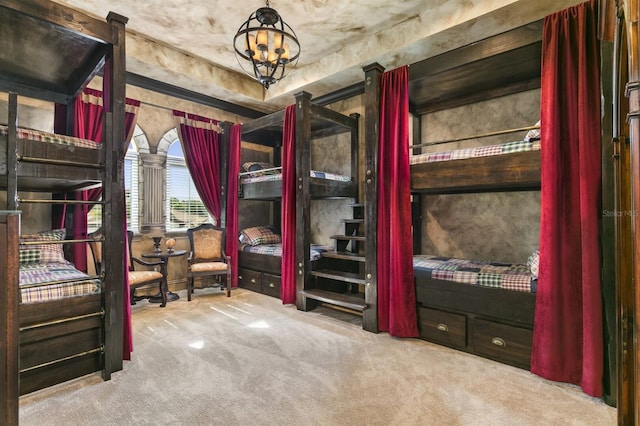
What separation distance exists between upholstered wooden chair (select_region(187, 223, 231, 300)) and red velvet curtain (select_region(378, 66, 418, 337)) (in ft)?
8.40

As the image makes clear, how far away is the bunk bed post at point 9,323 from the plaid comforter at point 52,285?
123 cm

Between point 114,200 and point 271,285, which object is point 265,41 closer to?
point 114,200

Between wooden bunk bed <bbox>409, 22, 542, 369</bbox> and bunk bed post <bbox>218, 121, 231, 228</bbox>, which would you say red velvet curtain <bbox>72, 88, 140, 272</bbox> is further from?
wooden bunk bed <bbox>409, 22, 542, 369</bbox>

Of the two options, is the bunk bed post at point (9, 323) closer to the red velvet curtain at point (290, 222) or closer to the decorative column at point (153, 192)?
the red velvet curtain at point (290, 222)

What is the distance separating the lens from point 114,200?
2480mm

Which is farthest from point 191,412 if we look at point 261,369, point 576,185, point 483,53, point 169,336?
point 483,53

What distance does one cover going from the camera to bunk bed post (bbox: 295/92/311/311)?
161 inches

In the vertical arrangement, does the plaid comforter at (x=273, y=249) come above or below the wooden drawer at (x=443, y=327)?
above

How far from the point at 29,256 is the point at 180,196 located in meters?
2.45

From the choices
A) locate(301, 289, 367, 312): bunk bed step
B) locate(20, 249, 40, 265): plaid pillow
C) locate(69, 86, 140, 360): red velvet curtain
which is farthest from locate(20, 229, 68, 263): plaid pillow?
locate(301, 289, 367, 312): bunk bed step

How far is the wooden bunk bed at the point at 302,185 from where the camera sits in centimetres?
411

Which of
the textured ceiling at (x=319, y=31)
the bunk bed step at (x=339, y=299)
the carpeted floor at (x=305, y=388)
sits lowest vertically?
the carpeted floor at (x=305, y=388)

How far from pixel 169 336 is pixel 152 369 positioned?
2.27 feet

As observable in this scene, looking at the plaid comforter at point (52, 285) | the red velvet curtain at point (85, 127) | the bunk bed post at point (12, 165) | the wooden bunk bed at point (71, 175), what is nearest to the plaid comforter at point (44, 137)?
the wooden bunk bed at point (71, 175)
